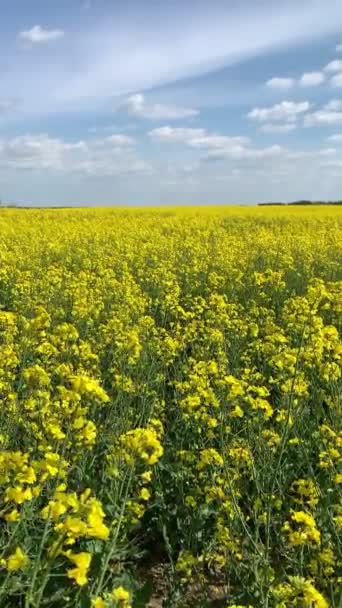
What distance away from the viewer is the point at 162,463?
3453mm

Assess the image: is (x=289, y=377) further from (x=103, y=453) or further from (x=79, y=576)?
(x=79, y=576)

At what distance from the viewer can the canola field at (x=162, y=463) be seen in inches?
76.1

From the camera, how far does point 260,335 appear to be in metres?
5.81

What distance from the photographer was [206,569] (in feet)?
9.98

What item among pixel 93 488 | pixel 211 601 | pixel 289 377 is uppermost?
pixel 289 377

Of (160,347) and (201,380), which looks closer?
(201,380)

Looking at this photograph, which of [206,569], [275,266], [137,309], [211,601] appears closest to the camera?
[211,601]

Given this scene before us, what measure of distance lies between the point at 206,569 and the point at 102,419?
4.12 feet

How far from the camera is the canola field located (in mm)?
1933

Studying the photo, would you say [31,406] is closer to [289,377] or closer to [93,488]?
[93,488]

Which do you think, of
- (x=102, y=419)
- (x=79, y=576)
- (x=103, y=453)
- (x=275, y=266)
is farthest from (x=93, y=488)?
(x=275, y=266)

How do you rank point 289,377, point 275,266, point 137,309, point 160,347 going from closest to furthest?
point 289,377 → point 160,347 → point 137,309 → point 275,266

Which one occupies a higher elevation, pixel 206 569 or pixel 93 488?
pixel 93 488

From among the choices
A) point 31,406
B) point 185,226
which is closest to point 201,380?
point 31,406
